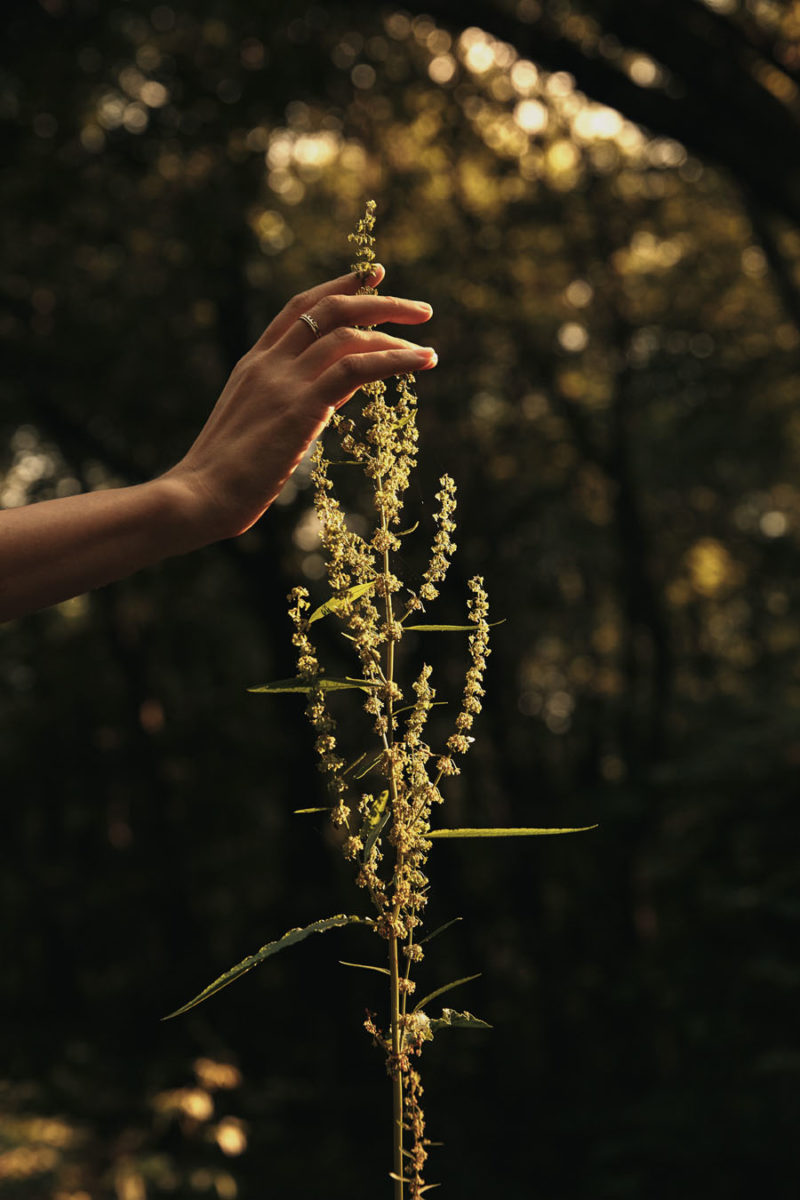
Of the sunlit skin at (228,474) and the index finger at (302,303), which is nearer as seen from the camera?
the sunlit skin at (228,474)

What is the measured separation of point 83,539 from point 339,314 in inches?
16.4

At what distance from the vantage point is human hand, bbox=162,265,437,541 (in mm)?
1305

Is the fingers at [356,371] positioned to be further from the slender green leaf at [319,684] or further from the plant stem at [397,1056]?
the plant stem at [397,1056]

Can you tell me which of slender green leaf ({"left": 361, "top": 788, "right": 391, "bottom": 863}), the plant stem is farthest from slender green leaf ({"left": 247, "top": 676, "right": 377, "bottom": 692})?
the plant stem

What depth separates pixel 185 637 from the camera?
44.2 feet

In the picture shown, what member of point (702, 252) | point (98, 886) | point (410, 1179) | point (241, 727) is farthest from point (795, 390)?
point (410, 1179)

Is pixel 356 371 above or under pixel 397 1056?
above

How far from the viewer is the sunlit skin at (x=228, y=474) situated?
123cm

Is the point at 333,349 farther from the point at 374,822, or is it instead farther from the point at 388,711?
the point at 374,822

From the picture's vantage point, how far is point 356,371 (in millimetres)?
1305

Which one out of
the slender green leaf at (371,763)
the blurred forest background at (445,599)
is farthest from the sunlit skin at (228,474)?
the blurred forest background at (445,599)

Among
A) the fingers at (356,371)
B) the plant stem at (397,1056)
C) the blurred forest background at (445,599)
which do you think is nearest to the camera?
the plant stem at (397,1056)

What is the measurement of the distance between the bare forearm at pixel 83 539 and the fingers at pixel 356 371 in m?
0.21

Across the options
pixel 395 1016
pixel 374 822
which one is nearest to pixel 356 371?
pixel 374 822
